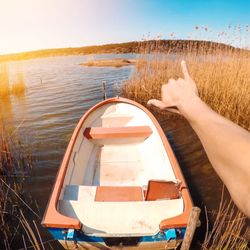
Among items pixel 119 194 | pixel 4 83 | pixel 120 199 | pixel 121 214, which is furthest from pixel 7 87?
pixel 121 214

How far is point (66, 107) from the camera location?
11.5 meters

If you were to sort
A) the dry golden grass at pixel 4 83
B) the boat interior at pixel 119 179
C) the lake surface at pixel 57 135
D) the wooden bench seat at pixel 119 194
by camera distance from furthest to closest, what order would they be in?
the dry golden grass at pixel 4 83
the lake surface at pixel 57 135
the wooden bench seat at pixel 119 194
the boat interior at pixel 119 179

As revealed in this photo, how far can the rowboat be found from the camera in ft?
8.93

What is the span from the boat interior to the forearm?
7.39 ft

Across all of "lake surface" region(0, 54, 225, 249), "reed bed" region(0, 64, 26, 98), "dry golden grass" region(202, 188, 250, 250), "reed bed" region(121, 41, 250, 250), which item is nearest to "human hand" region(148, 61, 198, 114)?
"dry golden grass" region(202, 188, 250, 250)

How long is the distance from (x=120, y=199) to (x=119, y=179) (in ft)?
4.17

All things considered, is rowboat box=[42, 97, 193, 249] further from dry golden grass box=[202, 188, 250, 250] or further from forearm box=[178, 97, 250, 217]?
forearm box=[178, 97, 250, 217]

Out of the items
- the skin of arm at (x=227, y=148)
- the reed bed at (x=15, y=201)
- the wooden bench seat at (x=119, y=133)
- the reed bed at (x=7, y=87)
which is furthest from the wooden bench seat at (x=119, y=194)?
the reed bed at (x=7, y=87)

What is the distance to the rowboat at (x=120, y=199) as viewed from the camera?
8.93ft

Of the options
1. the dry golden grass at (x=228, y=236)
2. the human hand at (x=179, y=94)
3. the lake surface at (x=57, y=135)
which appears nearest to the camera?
the human hand at (x=179, y=94)

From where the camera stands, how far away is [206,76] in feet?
24.3

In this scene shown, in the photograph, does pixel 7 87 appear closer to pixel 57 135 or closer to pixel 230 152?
pixel 57 135

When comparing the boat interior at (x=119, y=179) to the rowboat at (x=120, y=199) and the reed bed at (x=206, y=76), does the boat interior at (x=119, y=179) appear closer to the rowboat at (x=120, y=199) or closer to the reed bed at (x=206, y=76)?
the rowboat at (x=120, y=199)

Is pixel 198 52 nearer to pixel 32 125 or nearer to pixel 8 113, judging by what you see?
pixel 32 125
